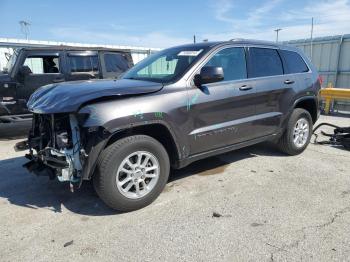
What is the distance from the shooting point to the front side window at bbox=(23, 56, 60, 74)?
25.5 ft

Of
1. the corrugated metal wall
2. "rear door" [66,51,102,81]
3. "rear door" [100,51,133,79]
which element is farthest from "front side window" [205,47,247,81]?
the corrugated metal wall

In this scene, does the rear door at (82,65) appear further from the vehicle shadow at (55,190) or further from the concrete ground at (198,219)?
the concrete ground at (198,219)

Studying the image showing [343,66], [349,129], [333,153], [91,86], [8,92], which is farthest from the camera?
[343,66]

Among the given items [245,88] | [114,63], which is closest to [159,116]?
[245,88]

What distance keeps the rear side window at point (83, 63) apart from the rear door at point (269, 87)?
481cm

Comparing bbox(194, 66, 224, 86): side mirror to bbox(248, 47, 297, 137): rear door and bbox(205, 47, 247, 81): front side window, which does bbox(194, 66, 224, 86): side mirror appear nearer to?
bbox(205, 47, 247, 81): front side window

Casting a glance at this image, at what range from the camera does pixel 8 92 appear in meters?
7.35

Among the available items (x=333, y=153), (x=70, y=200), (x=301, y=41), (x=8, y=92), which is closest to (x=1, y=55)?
(x=8, y=92)

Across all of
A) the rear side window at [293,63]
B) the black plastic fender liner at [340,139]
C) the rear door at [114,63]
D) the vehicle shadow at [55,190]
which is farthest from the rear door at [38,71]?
the black plastic fender liner at [340,139]

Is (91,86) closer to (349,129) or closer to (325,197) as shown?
(325,197)

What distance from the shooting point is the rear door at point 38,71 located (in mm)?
7488

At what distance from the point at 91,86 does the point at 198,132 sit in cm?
138

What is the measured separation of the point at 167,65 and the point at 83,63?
4365 mm

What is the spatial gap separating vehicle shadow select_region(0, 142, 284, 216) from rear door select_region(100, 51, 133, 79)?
11.8 feet
